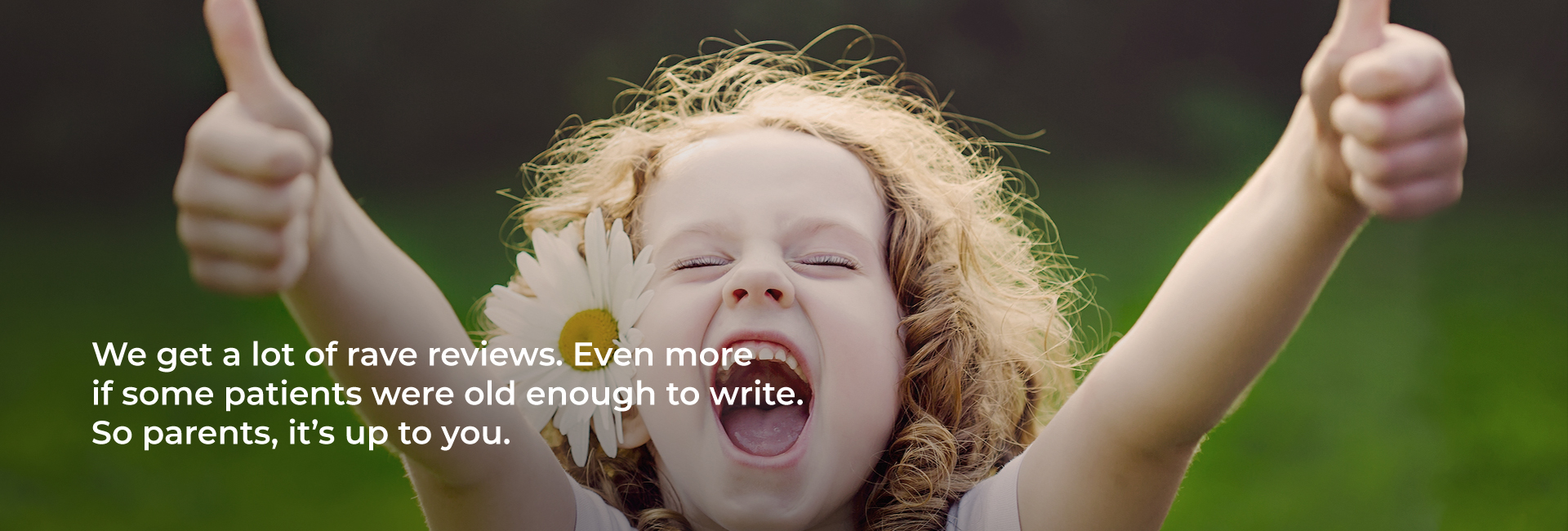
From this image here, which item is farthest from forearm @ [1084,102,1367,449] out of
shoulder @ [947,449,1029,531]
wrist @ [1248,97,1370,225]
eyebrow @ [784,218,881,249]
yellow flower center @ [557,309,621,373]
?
yellow flower center @ [557,309,621,373]

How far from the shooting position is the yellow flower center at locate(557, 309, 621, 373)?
765 millimetres

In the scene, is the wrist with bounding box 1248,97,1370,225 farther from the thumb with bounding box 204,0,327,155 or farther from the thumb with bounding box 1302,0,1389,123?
the thumb with bounding box 204,0,327,155

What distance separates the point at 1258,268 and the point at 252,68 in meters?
0.48

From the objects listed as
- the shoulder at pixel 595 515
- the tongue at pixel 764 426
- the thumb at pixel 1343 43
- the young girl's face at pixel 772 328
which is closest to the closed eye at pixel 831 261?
the young girl's face at pixel 772 328

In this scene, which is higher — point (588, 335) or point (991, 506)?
point (588, 335)

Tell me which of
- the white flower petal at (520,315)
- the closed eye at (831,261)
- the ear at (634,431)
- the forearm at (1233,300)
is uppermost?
the white flower petal at (520,315)

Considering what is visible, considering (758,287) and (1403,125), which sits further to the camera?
(758,287)

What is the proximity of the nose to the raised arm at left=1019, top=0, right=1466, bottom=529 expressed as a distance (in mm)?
198

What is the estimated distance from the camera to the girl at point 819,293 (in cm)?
45

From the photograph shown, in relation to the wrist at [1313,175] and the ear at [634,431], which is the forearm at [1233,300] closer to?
the wrist at [1313,175]

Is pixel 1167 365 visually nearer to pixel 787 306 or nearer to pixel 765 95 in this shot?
pixel 787 306

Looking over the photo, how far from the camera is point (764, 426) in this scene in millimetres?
789

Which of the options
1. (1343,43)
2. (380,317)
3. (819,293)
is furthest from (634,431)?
(1343,43)

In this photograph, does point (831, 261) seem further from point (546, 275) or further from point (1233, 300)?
point (1233, 300)
